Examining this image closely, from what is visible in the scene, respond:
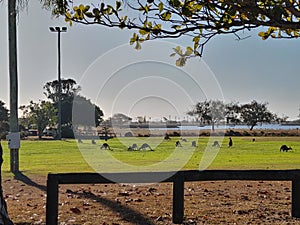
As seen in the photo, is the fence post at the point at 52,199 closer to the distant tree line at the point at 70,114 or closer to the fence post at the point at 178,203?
the fence post at the point at 178,203

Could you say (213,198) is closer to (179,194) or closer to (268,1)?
(179,194)

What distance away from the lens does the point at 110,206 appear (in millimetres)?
7676

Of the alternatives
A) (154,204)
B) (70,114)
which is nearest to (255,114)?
(70,114)

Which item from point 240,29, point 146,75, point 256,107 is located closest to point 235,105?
point 256,107

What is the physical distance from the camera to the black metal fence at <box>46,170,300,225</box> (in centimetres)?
617

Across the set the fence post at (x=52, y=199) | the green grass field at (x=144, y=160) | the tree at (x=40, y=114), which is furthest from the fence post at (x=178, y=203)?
the tree at (x=40, y=114)

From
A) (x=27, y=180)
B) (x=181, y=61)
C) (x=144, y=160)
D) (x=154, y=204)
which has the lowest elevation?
(x=144, y=160)

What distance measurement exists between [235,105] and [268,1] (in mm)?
91660

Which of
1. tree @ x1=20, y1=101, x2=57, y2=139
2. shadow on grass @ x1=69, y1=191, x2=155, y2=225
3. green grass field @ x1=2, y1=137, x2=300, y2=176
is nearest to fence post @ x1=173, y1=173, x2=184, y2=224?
shadow on grass @ x1=69, y1=191, x2=155, y2=225

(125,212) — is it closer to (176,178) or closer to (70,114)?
(176,178)

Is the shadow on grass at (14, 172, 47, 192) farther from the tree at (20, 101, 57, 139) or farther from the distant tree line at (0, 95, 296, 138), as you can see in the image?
the tree at (20, 101, 57, 139)

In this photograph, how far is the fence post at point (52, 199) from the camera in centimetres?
614

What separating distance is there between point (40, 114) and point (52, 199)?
63.1m

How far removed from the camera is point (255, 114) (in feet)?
322
